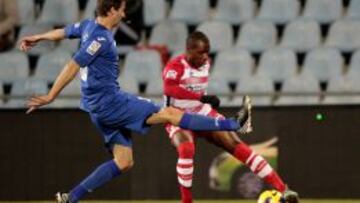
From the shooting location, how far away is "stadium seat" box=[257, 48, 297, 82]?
1127cm

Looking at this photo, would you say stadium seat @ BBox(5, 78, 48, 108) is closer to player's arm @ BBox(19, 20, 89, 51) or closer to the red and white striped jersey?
the red and white striped jersey

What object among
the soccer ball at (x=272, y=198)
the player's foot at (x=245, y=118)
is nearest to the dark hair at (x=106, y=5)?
the player's foot at (x=245, y=118)

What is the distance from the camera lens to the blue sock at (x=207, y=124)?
7.79 metres

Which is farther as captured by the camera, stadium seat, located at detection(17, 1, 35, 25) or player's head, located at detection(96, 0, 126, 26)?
stadium seat, located at detection(17, 1, 35, 25)

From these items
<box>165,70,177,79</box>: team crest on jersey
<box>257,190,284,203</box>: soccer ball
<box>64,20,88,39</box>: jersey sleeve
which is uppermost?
<box>64,20,88,39</box>: jersey sleeve

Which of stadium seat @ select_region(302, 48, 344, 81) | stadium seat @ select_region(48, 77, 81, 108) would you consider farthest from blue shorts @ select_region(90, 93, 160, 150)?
stadium seat @ select_region(302, 48, 344, 81)

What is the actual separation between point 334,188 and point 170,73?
2322 millimetres

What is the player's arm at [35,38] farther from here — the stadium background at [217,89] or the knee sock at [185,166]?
the stadium background at [217,89]

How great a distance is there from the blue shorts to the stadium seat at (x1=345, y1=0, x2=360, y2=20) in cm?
467

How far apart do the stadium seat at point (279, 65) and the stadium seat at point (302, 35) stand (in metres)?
0.33

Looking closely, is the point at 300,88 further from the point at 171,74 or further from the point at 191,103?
the point at 171,74

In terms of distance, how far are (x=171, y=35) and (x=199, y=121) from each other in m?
4.16

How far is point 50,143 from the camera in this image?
1005 centimetres

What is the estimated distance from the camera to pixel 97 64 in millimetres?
7566
